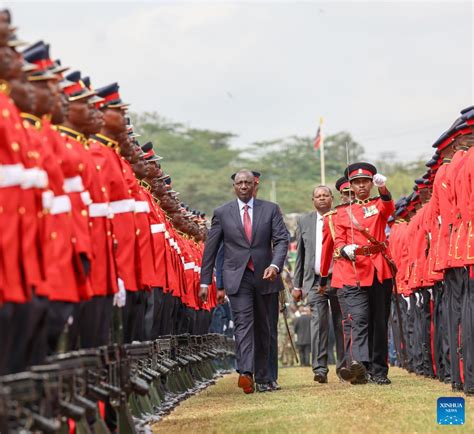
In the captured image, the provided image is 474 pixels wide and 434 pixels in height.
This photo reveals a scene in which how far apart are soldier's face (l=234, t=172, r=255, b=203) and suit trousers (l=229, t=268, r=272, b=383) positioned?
838mm

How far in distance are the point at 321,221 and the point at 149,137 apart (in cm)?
7899

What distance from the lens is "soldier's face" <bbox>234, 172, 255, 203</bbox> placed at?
1684 centimetres

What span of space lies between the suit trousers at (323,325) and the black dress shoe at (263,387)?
1840 mm

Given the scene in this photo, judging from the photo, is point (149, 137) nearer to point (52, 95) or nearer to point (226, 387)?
point (226, 387)

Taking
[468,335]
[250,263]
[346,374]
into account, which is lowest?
[346,374]

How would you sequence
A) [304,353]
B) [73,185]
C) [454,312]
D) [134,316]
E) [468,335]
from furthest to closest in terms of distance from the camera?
[304,353] → [454,312] → [468,335] → [134,316] → [73,185]

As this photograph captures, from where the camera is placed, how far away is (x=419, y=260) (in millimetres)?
18391

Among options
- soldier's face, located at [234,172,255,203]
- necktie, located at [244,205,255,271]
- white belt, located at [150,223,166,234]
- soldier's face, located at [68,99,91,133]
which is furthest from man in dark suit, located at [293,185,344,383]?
soldier's face, located at [68,99,91,133]

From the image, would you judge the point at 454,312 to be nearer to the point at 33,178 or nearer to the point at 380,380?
the point at 380,380

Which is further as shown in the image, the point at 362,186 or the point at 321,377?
the point at 321,377

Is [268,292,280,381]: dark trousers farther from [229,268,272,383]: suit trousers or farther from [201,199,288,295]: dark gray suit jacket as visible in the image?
[201,199,288,295]: dark gray suit jacket

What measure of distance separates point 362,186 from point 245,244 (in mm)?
1491

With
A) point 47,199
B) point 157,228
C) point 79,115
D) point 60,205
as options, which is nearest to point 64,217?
point 60,205

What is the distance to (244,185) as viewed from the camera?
55.3 ft
